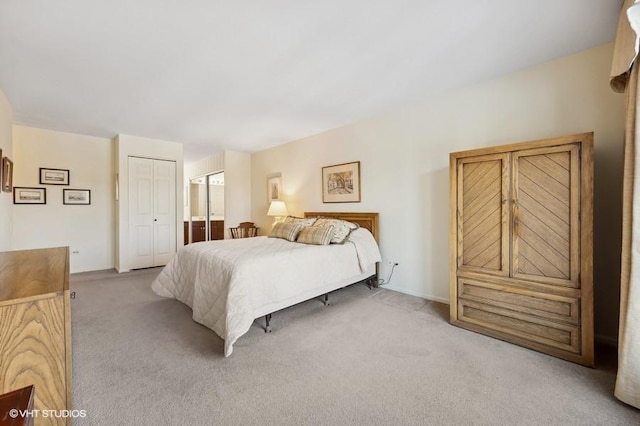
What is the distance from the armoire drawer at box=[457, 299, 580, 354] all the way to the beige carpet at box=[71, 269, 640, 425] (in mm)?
103

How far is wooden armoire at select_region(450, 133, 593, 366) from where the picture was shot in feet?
6.45

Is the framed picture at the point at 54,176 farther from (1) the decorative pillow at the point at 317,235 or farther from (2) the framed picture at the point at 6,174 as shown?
(1) the decorative pillow at the point at 317,235

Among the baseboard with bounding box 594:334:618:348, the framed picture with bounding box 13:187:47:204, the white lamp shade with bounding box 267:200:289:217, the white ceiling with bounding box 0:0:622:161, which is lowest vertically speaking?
the baseboard with bounding box 594:334:618:348

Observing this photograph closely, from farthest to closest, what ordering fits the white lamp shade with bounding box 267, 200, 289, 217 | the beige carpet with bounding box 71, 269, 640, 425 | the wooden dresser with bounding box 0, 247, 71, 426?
the white lamp shade with bounding box 267, 200, 289, 217 → the beige carpet with bounding box 71, 269, 640, 425 → the wooden dresser with bounding box 0, 247, 71, 426

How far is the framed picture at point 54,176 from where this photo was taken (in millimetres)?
4328

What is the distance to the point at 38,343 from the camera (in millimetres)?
1167

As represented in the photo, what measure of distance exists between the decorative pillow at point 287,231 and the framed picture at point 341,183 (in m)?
0.95

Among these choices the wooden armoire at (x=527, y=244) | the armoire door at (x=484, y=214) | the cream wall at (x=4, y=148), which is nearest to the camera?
the wooden armoire at (x=527, y=244)

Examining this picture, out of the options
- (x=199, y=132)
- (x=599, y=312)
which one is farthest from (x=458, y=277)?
(x=199, y=132)

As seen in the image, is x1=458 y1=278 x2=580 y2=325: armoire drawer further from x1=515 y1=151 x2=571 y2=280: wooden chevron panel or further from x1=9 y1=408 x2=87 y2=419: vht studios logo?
x1=9 y1=408 x2=87 y2=419: vht studios logo

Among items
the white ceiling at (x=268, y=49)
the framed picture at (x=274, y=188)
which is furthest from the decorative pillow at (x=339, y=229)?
the framed picture at (x=274, y=188)

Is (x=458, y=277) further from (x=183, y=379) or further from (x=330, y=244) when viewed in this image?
(x=183, y=379)

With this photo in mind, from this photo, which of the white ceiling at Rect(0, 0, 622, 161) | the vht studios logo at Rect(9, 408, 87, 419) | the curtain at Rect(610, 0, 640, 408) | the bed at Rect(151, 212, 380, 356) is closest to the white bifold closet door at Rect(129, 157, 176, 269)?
the white ceiling at Rect(0, 0, 622, 161)

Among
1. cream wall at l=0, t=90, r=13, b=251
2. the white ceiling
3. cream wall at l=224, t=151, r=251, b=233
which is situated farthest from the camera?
cream wall at l=224, t=151, r=251, b=233
